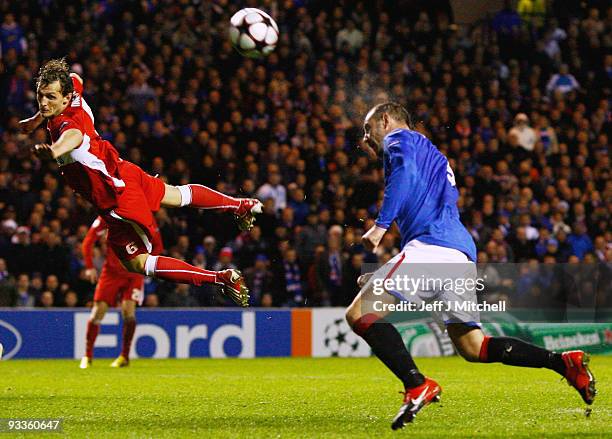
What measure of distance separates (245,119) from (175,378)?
21.8ft

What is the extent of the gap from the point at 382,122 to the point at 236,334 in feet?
28.8

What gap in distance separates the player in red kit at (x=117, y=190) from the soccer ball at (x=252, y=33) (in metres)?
1.99

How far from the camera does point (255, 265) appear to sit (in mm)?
14531

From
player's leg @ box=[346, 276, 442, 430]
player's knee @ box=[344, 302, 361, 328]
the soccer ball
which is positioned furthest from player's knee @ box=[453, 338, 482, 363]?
the soccer ball

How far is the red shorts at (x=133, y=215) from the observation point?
7.79 m

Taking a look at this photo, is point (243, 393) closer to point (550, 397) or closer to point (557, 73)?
point (550, 397)

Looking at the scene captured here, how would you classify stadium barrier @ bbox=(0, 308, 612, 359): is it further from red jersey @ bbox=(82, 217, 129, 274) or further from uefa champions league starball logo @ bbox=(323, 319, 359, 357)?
red jersey @ bbox=(82, 217, 129, 274)

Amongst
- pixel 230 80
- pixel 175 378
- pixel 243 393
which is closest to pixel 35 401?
pixel 243 393

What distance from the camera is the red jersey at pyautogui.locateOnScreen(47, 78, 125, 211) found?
24.8 ft

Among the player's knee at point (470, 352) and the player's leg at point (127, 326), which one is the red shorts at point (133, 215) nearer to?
the player's knee at point (470, 352)

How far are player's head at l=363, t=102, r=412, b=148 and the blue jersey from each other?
7cm

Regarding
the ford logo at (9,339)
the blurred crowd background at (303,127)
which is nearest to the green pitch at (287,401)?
the ford logo at (9,339)

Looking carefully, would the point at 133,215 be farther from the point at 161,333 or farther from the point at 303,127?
the point at 303,127

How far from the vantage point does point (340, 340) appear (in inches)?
587
